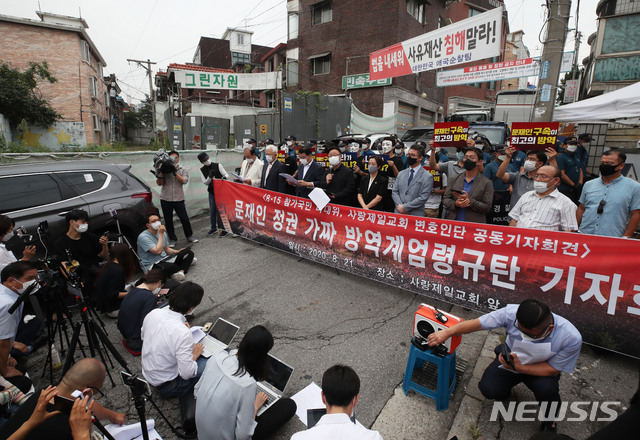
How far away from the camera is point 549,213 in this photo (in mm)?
3848

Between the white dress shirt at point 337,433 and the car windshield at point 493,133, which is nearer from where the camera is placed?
the white dress shirt at point 337,433

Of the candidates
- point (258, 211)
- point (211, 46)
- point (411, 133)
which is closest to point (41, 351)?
point (258, 211)

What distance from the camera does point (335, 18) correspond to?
21234 millimetres

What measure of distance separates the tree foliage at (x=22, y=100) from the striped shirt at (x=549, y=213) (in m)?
24.0

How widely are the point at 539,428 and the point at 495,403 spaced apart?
0.32m

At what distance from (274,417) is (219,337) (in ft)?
3.78

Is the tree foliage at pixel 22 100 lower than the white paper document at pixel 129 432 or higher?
higher

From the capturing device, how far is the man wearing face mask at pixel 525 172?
5.19m

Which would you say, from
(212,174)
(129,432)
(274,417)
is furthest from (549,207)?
(212,174)

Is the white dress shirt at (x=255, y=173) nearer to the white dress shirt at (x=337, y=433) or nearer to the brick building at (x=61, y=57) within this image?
the white dress shirt at (x=337, y=433)

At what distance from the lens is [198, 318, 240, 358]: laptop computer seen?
324 centimetres

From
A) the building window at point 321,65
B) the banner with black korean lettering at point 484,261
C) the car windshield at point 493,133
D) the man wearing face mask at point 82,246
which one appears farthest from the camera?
the building window at point 321,65

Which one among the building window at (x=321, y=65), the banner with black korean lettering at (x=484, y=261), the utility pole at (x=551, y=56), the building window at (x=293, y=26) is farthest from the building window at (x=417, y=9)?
the banner with black korean lettering at (x=484, y=261)

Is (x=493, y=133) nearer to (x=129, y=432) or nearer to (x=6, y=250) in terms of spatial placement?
(x=129, y=432)
